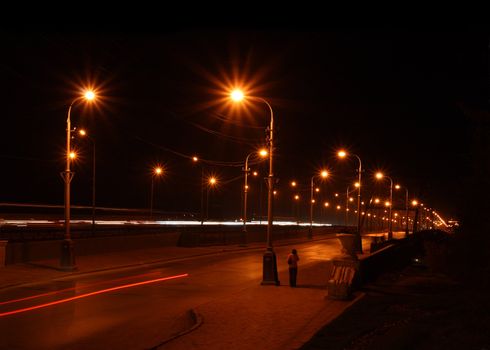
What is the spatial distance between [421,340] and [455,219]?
15.2 m

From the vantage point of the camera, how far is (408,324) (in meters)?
11.0

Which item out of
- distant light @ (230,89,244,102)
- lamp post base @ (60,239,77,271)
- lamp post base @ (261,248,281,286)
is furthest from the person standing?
lamp post base @ (60,239,77,271)

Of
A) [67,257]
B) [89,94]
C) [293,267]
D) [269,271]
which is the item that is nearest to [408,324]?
[293,267]

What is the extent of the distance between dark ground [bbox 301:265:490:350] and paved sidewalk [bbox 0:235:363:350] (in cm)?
50

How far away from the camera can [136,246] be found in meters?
37.6

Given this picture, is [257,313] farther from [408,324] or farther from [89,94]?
[89,94]

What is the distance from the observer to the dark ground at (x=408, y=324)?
8570 mm

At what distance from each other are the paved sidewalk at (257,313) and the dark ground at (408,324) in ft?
1.64

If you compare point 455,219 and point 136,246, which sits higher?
point 455,219

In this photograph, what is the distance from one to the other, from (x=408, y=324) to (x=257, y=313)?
4.10 metres

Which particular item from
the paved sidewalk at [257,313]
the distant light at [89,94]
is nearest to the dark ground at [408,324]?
the paved sidewalk at [257,313]

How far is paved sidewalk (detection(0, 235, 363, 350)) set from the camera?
10.7 metres

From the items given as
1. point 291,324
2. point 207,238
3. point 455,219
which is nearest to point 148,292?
point 291,324

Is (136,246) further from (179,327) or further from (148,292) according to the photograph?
(179,327)
